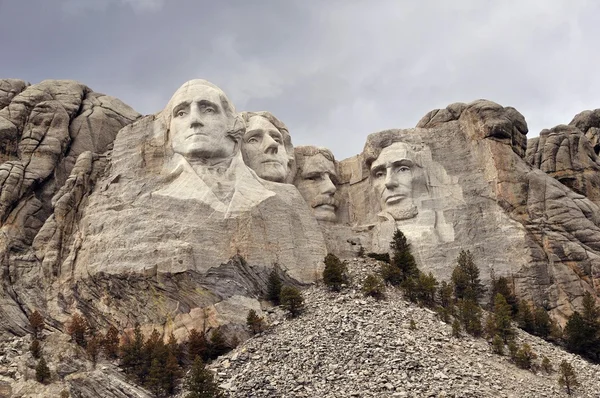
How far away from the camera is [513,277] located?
43281 millimetres

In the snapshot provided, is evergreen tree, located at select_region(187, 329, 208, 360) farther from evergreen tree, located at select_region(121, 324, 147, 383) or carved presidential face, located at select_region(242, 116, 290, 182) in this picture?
carved presidential face, located at select_region(242, 116, 290, 182)

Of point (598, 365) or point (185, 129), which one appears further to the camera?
point (185, 129)

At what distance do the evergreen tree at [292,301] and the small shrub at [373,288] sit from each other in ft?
7.51

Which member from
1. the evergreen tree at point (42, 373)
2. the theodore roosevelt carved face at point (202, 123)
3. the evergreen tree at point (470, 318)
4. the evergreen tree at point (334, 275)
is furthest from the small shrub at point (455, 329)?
the evergreen tree at point (42, 373)

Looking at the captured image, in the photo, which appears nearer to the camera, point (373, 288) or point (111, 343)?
point (111, 343)

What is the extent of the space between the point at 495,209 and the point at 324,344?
450 inches

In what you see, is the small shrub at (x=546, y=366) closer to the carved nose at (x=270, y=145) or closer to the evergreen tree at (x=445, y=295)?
the evergreen tree at (x=445, y=295)

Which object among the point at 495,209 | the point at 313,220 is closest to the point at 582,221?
the point at 495,209

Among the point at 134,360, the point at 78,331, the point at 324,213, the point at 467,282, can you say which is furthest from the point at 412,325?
the point at 78,331

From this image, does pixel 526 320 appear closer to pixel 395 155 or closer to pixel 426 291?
pixel 426 291

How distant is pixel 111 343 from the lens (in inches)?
1505

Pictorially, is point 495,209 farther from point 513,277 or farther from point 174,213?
point 174,213

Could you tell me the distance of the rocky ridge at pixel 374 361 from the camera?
34406 millimetres

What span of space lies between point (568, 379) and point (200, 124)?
1584cm
